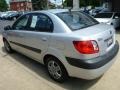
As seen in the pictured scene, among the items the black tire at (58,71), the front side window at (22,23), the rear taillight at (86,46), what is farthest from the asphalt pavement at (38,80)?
the front side window at (22,23)

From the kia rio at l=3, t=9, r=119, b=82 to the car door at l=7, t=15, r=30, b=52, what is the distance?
0.11m

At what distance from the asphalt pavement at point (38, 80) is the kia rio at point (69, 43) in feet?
0.84

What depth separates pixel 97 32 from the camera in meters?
4.51

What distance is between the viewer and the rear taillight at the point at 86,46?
4230 millimetres

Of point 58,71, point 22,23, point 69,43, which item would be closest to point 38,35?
point 58,71

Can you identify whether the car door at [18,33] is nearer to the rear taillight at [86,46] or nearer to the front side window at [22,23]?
the front side window at [22,23]

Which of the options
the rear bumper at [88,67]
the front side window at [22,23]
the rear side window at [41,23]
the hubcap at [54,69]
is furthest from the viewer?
the front side window at [22,23]

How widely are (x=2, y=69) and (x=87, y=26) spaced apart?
9.27 ft

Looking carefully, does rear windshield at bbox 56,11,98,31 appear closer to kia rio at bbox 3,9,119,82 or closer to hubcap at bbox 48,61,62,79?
kia rio at bbox 3,9,119,82

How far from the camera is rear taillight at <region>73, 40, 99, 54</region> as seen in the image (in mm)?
4230

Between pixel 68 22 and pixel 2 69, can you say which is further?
pixel 2 69

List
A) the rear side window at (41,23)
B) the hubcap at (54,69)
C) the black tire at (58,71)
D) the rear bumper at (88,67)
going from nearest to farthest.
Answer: the rear bumper at (88,67), the black tire at (58,71), the hubcap at (54,69), the rear side window at (41,23)

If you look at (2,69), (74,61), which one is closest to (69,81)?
(74,61)

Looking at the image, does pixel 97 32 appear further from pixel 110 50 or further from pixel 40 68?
pixel 40 68
